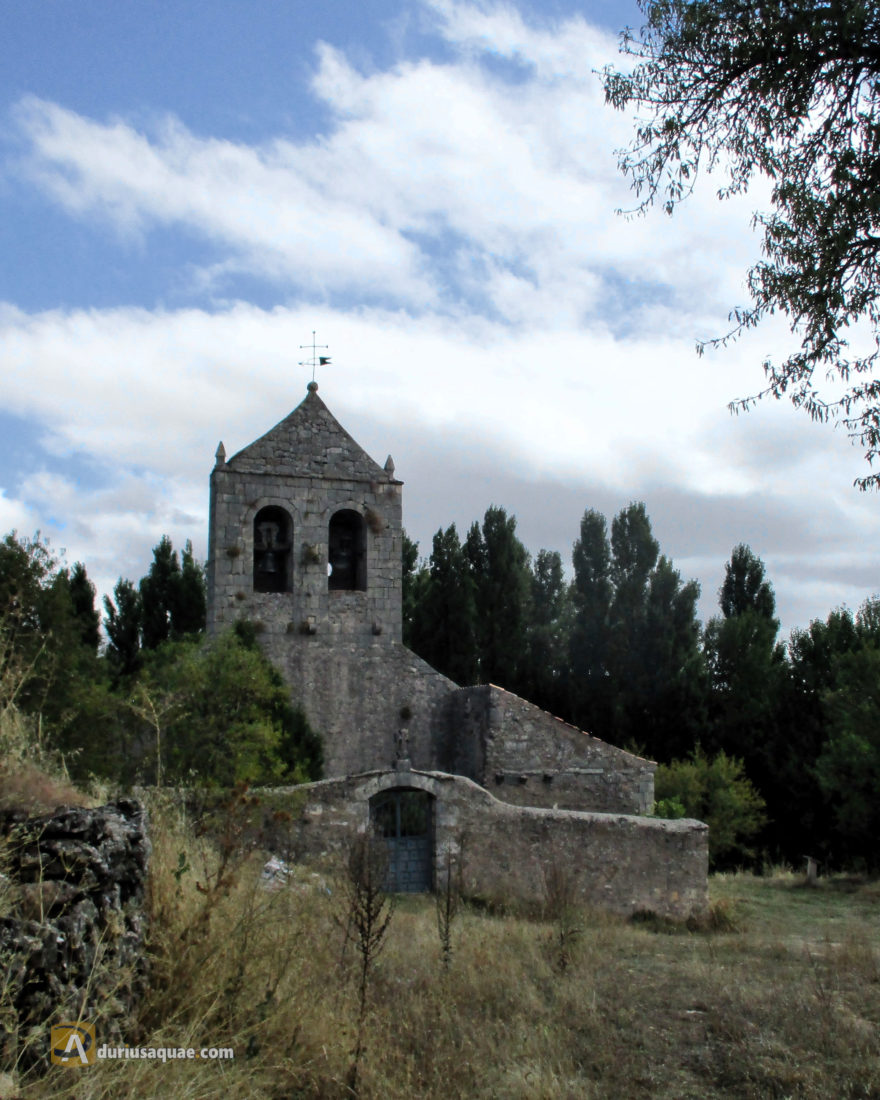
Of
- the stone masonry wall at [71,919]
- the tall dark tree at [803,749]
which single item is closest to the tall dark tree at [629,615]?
the tall dark tree at [803,749]

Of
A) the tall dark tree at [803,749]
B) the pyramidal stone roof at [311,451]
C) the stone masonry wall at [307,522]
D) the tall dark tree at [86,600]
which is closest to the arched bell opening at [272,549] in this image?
the stone masonry wall at [307,522]

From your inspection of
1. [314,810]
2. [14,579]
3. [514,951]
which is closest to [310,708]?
[314,810]

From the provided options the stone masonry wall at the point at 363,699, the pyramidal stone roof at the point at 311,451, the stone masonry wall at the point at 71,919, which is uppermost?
the pyramidal stone roof at the point at 311,451

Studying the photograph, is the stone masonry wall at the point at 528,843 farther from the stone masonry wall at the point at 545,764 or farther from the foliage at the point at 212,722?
the stone masonry wall at the point at 545,764

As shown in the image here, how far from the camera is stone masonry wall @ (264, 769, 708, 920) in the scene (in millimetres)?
12883

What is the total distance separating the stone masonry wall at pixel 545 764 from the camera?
674 inches

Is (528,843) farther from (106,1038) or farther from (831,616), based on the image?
(831,616)

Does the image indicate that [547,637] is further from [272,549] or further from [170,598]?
[272,549]

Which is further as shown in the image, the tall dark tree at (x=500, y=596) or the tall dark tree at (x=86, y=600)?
the tall dark tree at (x=500, y=596)

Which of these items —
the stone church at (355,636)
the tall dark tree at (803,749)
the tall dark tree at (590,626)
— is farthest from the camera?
the tall dark tree at (590,626)

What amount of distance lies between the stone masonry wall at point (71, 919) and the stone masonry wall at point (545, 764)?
41.0 ft
